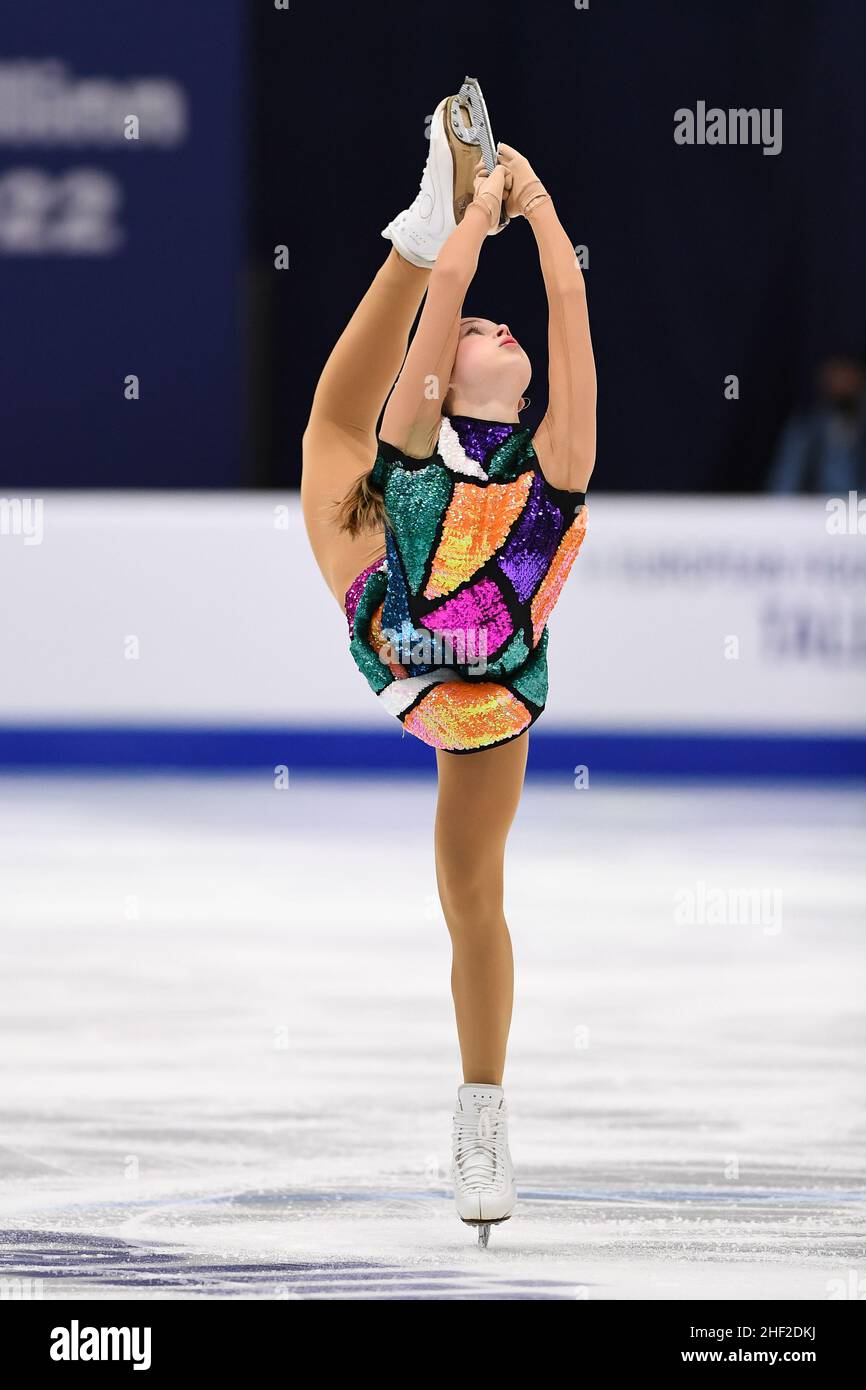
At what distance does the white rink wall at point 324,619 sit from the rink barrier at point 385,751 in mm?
58

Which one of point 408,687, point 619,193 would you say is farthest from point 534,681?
point 619,193

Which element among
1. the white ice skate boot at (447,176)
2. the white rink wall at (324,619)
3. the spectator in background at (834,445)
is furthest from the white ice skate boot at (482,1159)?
the spectator in background at (834,445)

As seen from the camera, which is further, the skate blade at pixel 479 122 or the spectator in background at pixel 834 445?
the spectator in background at pixel 834 445

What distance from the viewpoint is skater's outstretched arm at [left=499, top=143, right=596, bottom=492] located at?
3.44 m

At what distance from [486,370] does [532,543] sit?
0.87 feet

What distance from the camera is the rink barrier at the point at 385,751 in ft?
30.7

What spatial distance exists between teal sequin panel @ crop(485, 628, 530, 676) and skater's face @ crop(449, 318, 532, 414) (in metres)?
0.35

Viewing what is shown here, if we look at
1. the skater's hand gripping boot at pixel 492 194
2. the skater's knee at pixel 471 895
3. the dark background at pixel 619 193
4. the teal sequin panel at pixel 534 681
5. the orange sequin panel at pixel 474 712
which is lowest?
the skater's knee at pixel 471 895

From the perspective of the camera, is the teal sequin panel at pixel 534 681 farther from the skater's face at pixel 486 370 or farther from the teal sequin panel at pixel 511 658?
the skater's face at pixel 486 370

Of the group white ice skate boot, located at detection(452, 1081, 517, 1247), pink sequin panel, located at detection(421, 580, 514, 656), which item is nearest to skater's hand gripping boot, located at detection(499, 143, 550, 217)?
pink sequin panel, located at detection(421, 580, 514, 656)

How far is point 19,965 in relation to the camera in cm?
602

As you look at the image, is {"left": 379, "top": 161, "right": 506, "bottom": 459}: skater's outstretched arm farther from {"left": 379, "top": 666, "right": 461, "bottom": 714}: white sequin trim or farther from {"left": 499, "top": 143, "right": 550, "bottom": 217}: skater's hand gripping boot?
{"left": 379, "top": 666, "right": 461, "bottom": 714}: white sequin trim

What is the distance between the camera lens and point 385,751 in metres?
9.46

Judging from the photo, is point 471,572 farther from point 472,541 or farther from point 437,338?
point 437,338
